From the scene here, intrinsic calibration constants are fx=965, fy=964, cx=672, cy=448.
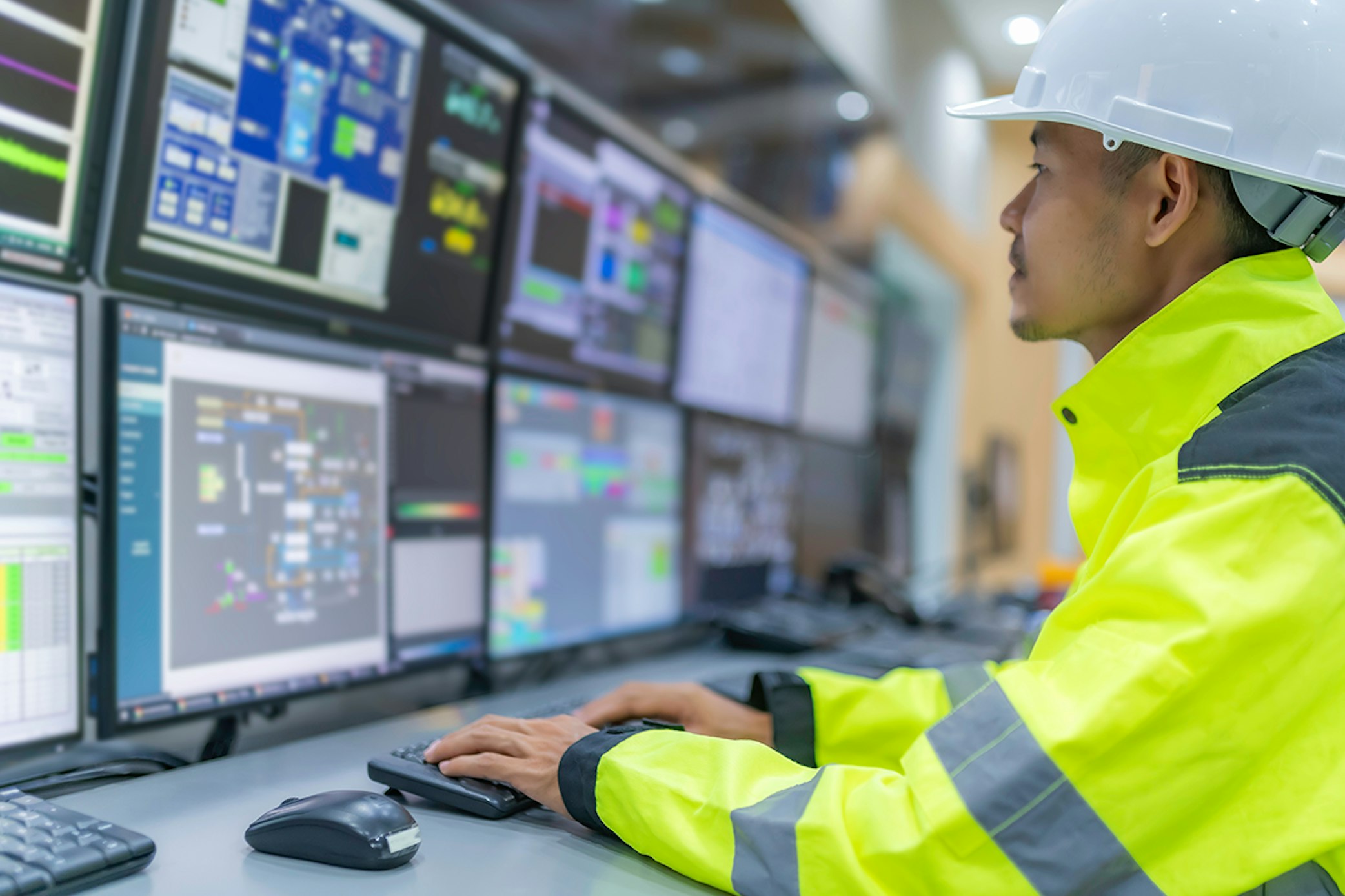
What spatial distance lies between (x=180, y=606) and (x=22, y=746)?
18 centimetres

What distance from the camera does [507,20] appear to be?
169cm

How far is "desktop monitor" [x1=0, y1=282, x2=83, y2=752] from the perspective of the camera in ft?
2.80

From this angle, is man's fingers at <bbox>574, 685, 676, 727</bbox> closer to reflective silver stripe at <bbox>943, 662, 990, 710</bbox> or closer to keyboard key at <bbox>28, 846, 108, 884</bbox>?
reflective silver stripe at <bbox>943, 662, 990, 710</bbox>

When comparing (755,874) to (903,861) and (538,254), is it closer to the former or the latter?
(903,861)

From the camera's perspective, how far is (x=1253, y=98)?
2.68 feet

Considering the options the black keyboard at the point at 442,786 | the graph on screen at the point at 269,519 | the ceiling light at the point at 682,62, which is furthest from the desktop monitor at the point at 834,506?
the black keyboard at the point at 442,786

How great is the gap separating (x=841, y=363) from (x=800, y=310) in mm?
355

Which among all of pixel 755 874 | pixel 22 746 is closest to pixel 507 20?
pixel 22 746

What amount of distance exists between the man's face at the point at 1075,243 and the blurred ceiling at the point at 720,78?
109 centimetres

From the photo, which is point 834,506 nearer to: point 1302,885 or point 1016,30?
point 1016,30

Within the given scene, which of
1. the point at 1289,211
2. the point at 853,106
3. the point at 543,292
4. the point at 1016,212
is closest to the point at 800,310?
the point at 853,106

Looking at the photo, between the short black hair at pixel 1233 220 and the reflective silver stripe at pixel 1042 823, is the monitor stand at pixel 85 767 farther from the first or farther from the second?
the short black hair at pixel 1233 220

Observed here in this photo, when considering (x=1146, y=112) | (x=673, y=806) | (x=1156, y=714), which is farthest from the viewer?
(x=1146, y=112)

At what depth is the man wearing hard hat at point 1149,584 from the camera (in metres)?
0.60
